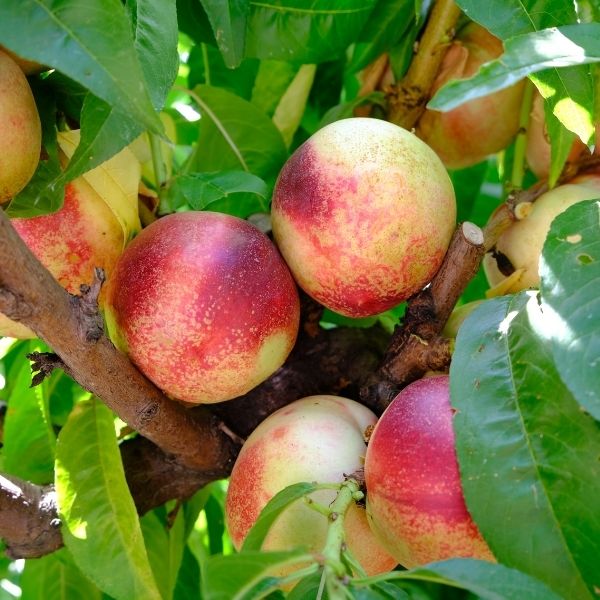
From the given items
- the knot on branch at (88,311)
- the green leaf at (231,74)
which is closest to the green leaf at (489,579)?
the knot on branch at (88,311)

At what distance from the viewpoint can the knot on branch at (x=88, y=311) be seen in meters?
0.76

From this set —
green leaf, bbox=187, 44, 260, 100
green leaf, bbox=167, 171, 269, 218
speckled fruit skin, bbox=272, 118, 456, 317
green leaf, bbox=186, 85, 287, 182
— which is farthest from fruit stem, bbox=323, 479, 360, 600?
green leaf, bbox=187, 44, 260, 100

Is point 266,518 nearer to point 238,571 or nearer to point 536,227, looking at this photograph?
point 238,571

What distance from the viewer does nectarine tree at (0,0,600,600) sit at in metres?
0.66

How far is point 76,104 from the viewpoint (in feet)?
Result: 3.02

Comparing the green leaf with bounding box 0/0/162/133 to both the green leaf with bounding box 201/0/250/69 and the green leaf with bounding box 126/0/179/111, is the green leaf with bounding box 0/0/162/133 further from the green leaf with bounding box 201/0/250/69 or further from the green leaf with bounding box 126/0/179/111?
the green leaf with bounding box 201/0/250/69

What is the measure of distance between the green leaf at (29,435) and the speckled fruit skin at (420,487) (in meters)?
0.55

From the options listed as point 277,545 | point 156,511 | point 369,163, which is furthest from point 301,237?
point 156,511

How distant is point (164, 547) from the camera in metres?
1.21

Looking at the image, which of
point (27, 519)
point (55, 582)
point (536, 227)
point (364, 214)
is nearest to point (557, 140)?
point (536, 227)

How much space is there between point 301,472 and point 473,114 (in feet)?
2.01

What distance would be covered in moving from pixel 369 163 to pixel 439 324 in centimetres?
21

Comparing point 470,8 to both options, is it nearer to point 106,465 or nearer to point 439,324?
point 439,324

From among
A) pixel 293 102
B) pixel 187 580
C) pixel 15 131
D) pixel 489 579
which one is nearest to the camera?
pixel 489 579
